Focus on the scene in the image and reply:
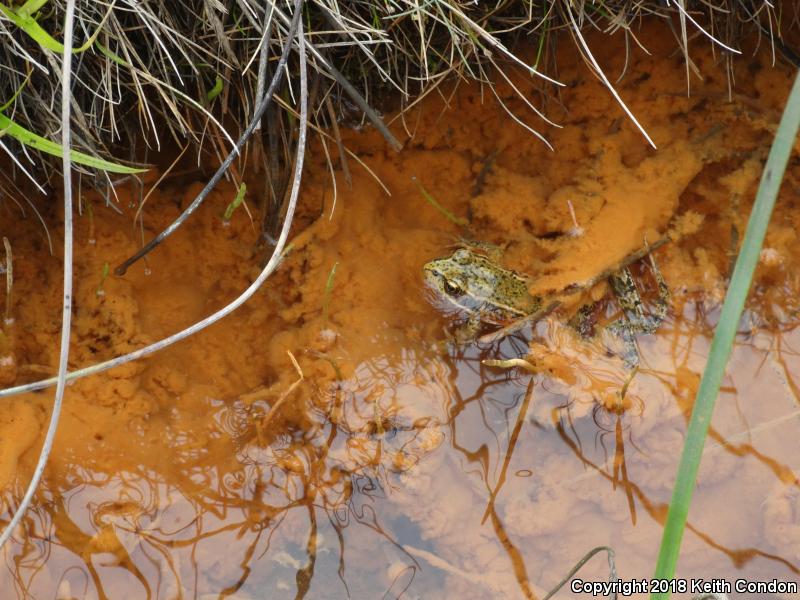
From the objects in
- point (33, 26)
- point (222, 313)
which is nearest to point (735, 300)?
point (222, 313)

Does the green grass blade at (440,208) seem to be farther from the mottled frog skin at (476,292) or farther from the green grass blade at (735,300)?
the green grass blade at (735,300)

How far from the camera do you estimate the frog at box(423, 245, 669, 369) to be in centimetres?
255

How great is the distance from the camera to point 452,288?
8.68 feet

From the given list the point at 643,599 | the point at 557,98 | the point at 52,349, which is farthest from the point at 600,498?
the point at 52,349

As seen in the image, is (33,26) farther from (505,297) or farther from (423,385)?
(505,297)

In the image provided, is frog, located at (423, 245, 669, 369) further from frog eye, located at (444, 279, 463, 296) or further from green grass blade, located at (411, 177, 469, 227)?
green grass blade, located at (411, 177, 469, 227)

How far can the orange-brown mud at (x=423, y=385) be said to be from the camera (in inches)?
92.4

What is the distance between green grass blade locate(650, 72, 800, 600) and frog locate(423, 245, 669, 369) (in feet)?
4.01

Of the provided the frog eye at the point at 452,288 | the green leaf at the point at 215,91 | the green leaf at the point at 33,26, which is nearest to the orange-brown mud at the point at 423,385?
the frog eye at the point at 452,288

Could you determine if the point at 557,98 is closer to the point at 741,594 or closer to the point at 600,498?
the point at 600,498

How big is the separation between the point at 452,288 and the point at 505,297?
21 centimetres

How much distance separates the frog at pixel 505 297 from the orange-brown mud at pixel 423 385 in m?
0.05

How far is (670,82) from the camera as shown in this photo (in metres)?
2.47

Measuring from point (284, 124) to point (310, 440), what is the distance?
42.8 inches
